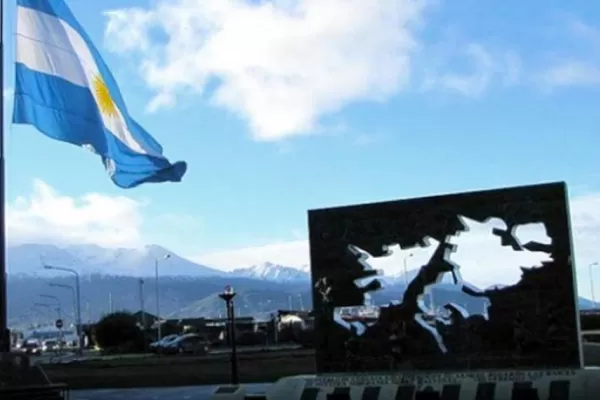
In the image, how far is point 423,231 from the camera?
21.5 meters

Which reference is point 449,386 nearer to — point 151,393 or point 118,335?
point 151,393

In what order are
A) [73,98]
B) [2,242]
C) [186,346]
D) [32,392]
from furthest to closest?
[186,346]
[73,98]
[2,242]
[32,392]

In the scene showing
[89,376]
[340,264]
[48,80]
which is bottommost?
[89,376]

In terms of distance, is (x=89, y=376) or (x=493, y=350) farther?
(x=89, y=376)

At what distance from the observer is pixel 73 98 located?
21.5 meters

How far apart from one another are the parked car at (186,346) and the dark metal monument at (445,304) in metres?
57.4

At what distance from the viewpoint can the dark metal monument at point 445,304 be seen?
66.5 ft

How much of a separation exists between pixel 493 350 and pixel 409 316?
1.91 metres

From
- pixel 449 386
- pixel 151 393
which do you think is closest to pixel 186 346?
pixel 151 393

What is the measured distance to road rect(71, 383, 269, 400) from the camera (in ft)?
108

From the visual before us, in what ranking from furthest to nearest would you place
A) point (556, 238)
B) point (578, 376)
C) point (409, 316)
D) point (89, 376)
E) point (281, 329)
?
point (281, 329) < point (89, 376) < point (409, 316) < point (556, 238) < point (578, 376)

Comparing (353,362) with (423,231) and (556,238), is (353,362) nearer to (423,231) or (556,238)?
(423,231)

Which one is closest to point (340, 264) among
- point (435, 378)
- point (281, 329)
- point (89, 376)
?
point (435, 378)

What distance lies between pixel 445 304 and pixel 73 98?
8829 mm
